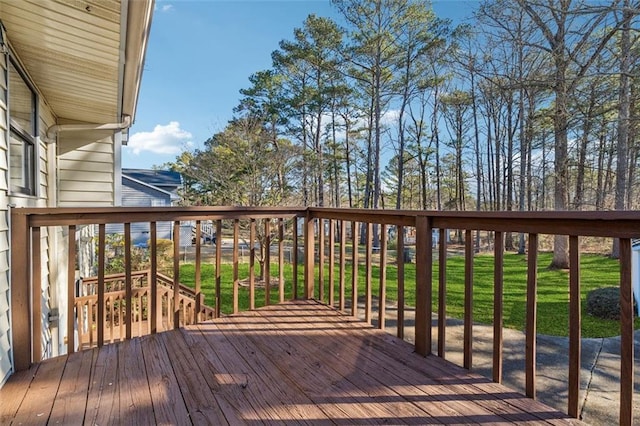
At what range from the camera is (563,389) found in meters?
2.97

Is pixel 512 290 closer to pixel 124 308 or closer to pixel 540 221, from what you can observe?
pixel 540 221

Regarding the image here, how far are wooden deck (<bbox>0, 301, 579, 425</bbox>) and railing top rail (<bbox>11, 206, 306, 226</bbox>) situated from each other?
2.70 feet

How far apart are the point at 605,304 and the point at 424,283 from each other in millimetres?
5275

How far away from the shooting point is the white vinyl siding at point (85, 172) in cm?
421

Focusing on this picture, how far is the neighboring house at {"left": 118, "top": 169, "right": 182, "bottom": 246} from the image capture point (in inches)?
594

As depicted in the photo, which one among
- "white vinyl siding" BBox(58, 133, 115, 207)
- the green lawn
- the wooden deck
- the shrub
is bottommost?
the green lawn

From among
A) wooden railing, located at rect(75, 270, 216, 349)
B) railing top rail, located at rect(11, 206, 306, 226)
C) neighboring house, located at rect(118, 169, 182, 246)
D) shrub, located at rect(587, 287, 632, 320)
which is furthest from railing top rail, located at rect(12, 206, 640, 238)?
neighboring house, located at rect(118, 169, 182, 246)

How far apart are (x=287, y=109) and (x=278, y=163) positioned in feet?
18.2

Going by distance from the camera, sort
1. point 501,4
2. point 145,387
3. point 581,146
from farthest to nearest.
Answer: point 581,146 → point 501,4 → point 145,387

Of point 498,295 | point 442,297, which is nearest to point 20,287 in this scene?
point 442,297

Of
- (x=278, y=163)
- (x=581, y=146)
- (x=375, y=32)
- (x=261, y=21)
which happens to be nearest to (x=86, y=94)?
(x=278, y=163)

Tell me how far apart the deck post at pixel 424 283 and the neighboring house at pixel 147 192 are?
1436cm

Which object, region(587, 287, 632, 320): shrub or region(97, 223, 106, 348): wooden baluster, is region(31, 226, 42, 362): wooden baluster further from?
region(587, 287, 632, 320): shrub

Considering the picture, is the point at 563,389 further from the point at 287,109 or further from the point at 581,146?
the point at 287,109
